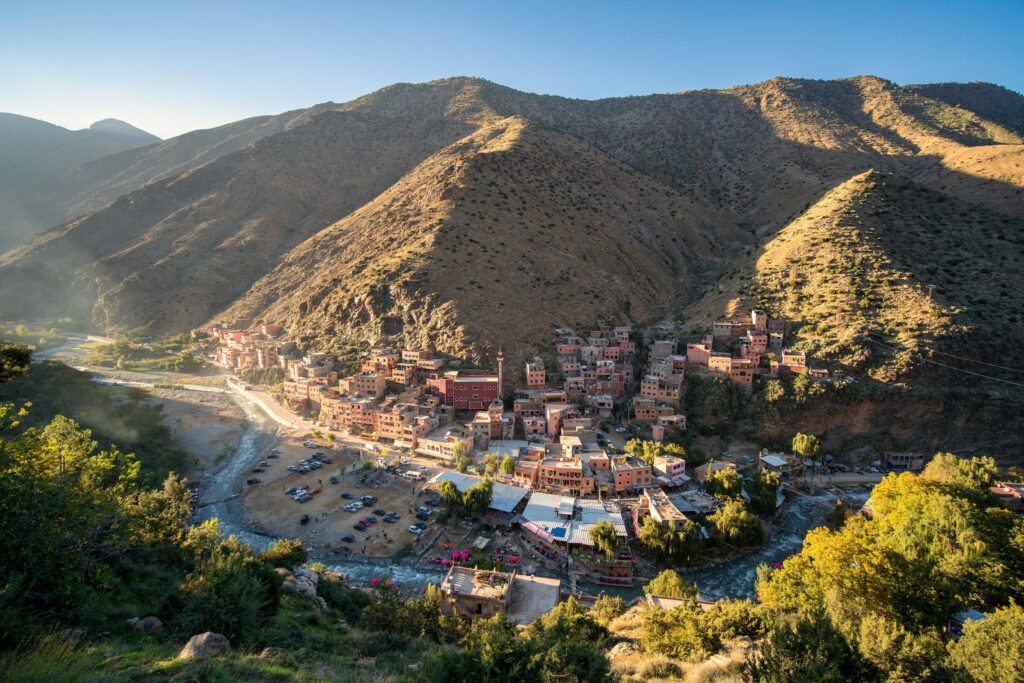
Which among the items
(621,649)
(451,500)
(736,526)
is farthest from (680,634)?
(451,500)

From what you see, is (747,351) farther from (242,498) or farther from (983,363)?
(242,498)

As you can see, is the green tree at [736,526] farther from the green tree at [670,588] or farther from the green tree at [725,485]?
the green tree at [670,588]

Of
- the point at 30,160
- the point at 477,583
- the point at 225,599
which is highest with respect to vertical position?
the point at 30,160

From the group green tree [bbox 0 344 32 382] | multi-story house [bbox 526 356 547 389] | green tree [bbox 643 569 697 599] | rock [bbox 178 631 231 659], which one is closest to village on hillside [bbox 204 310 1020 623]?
multi-story house [bbox 526 356 547 389]

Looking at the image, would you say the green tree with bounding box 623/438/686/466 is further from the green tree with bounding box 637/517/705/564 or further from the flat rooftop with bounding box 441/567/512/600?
the flat rooftop with bounding box 441/567/512/600

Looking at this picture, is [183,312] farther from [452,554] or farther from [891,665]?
[891,665]

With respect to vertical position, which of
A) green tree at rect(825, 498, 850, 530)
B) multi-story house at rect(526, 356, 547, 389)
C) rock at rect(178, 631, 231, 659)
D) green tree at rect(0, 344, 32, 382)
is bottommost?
green tree at rect(825, 498, 850, 530)
